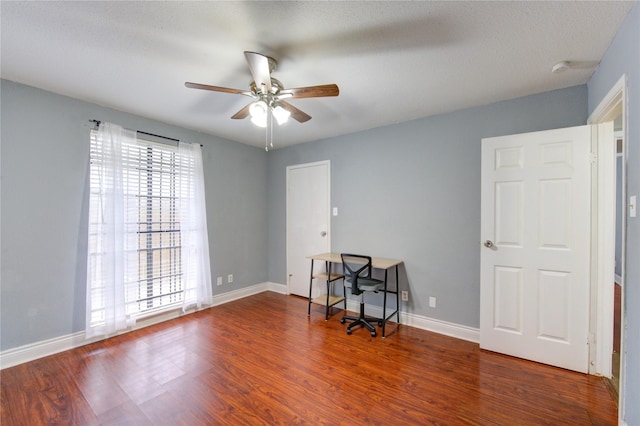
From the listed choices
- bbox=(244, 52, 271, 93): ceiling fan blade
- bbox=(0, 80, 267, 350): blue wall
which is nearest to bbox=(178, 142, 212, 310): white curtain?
bbox=(0, 80, 267, 350): blue wall

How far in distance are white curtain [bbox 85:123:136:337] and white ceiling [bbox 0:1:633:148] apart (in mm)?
587

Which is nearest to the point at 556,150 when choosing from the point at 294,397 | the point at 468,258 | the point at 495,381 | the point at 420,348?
the point at 468,258

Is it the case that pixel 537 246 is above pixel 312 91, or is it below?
below

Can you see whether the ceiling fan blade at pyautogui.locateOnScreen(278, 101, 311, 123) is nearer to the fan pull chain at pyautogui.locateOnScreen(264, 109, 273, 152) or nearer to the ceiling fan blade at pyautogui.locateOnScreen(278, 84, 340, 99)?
the ceiling fan blade at pyautogui.locateOnScreen(278, 84, 340, 99)

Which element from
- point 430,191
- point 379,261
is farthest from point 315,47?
point 379,261

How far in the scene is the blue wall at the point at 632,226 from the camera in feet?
4.73

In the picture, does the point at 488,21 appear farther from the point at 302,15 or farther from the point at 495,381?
the point at 495,381

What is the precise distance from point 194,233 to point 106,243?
0.97 meters

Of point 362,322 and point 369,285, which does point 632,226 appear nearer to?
point 369,285

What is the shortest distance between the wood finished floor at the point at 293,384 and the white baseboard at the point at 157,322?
3.5 inches

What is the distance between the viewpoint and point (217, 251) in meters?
3.93

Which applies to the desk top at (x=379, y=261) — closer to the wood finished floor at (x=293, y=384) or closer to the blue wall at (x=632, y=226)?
the wood finished floor at (x=293, y=384)

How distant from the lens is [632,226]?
61.0 inches

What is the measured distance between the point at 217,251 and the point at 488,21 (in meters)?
3.82
